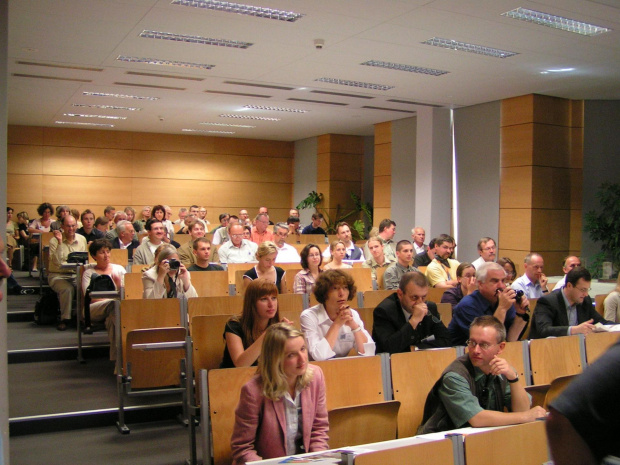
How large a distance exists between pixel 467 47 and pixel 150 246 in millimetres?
4456

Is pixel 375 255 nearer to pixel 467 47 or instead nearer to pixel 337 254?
pixel 337 254

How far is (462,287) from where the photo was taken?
5.24 m

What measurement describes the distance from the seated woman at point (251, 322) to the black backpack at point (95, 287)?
253cm

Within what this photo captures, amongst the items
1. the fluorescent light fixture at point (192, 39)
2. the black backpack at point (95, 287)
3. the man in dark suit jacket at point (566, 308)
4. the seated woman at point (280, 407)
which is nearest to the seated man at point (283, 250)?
the fluorescent light fixture at point (192, 39)

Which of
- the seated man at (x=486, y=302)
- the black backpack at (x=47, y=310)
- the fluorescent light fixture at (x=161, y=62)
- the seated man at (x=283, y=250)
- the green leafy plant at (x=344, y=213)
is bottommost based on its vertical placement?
the black backpack at (x=47, y=310)

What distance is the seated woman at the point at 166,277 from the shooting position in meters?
4.97

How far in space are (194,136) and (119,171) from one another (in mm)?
2219

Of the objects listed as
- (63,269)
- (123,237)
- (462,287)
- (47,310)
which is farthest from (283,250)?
(462,287)

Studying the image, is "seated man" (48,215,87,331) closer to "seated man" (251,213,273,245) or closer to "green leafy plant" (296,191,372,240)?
"seated man" (251,213,273,245)

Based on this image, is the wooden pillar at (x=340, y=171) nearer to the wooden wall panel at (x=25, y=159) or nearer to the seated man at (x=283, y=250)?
the wooden wall panel at (x=25, y=159)

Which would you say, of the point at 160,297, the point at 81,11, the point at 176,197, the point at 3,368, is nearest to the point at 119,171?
the point at 176,197

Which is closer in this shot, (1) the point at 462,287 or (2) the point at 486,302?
(2) the point at 486,302

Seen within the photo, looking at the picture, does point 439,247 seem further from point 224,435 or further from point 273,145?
point 273,145

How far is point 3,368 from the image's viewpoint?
135 inches
